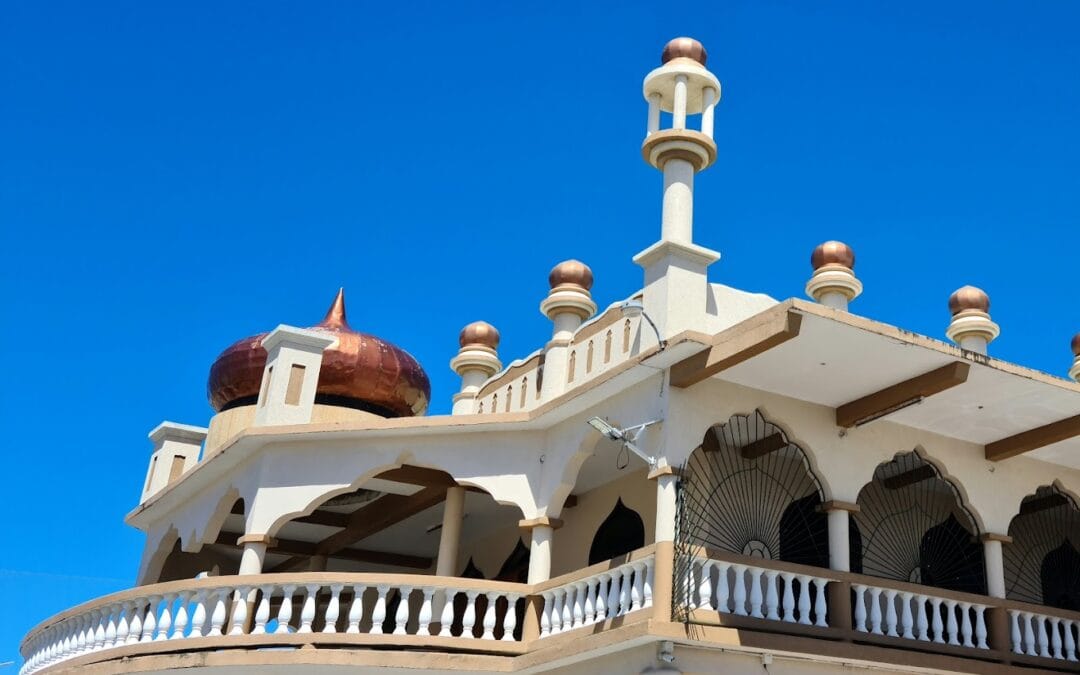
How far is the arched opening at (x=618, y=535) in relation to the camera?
13773 mm

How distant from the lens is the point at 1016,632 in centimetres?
1202

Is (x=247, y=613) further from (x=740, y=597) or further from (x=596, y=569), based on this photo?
(x=740, y=597)

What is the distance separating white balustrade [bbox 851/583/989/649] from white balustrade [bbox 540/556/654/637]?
206 centimetres

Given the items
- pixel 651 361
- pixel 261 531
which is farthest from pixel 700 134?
pixel 261 531

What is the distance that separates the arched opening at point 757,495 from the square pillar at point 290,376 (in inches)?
167

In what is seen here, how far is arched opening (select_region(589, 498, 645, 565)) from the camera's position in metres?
13.8

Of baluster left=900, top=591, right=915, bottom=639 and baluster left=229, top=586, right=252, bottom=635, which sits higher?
baluster left=900, top=591, right=915, bottom=639

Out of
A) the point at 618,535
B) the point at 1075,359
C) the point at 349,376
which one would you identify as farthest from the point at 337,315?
the point at 1075,359

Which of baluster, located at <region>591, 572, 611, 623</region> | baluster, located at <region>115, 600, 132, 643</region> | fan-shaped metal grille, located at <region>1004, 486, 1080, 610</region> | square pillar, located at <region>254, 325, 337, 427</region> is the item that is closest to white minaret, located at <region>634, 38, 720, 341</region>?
baluster, located at <region>591, 572, 611, 623</region>

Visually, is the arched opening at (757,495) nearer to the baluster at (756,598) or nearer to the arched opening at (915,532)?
the arched opening at (915,532)

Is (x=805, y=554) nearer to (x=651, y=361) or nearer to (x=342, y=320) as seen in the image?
(x=651, y=361)

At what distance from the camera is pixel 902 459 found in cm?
1355

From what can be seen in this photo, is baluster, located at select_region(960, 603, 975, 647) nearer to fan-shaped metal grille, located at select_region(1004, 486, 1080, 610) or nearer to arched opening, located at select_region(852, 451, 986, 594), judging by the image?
arched opening, located at select_region(852, 451, 986, 594)

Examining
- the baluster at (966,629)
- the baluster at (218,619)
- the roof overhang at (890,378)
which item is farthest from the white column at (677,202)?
the baluster at (218,619)
